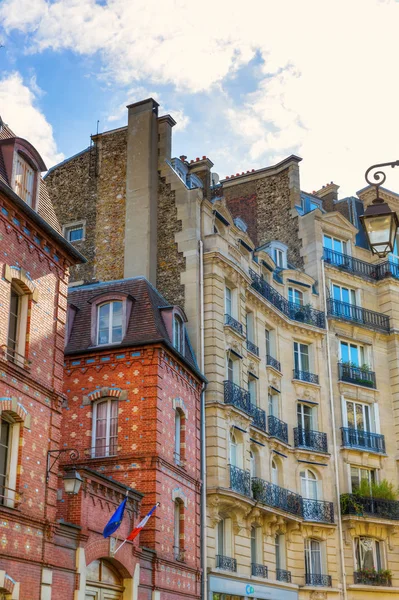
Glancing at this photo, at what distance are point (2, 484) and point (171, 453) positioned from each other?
8011 mm

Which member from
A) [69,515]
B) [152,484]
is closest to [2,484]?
[69,515]

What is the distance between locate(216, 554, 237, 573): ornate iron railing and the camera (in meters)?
25.2

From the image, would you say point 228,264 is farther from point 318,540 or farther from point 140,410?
point 318,540

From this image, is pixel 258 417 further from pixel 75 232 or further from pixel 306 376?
pixel 75 232

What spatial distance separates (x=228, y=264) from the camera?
28031 mm

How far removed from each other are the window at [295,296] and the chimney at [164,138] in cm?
726

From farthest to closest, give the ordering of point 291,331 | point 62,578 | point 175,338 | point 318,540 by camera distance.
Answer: point 291,331 < point 318,540 < point 175,338 < point 62,578

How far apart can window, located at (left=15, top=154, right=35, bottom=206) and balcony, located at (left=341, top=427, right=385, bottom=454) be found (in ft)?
59.7

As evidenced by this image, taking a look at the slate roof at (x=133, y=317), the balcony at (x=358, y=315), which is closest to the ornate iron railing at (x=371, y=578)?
the balcony at (x=358, y=315)

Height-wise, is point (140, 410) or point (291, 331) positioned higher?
point (291, 331)

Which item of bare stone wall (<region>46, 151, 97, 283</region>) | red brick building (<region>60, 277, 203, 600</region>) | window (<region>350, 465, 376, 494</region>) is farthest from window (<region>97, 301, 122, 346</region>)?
window (<region>350, 465, 376, 494</region>)

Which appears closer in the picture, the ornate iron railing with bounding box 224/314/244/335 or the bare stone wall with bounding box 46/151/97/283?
the ornate iron railing with bounding box 224/314/244/335

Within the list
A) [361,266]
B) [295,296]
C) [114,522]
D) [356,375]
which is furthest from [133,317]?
[361,266]

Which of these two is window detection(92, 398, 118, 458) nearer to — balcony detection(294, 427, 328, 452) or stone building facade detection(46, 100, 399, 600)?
stone building facade detection(46, 100, 399, 600)
